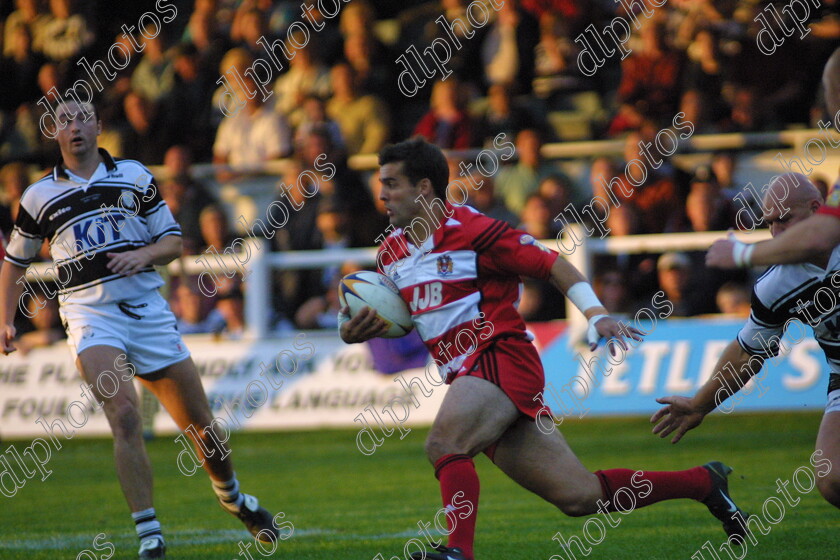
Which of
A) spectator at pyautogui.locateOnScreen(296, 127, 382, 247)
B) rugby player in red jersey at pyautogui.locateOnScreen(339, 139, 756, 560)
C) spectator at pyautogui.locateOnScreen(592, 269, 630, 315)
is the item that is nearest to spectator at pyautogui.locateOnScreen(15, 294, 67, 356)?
spectator at pyautogui.locateOnScreen(296, 127, 382, 247)

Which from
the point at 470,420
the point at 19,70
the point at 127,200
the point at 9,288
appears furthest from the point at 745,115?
the point at 19,70

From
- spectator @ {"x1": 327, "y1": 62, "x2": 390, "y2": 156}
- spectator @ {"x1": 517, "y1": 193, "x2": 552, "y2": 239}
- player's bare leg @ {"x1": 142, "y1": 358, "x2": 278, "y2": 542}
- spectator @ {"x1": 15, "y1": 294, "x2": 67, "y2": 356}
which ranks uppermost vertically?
player's bare leg @ {"x1": 142, "y1": 358, "x2": 278, "y2": 542}

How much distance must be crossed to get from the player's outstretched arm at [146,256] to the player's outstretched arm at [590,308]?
2.57 m

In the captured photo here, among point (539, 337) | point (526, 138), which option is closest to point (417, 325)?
point (539, 337)

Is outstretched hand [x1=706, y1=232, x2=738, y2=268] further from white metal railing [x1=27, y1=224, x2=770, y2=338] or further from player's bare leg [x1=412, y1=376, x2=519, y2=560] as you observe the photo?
white metal railing [x1=27, y1=224, x2=770, y2=338]

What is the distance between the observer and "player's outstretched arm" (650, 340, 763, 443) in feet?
17.9

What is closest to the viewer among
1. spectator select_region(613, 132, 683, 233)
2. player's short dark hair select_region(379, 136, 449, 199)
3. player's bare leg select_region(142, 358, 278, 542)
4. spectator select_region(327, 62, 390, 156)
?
player's short dark hair select_region(379, 136, 449, 199)

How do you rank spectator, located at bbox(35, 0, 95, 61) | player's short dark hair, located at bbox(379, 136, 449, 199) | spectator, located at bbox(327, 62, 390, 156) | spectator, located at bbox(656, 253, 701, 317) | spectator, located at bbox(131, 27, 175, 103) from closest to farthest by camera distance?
player's short dark hair, located at bbox(379, 136, 449, 199), spectator, located at bbox(656, 253, 701, 317), spectator, located at bbox(327, 62, 390, 156), spectator, located at bbox(131, 27, 175, 103), spectator, located at bbox(35, 0, 95, 61)

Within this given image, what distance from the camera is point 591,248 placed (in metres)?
12.2

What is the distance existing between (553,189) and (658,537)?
6.83 meters

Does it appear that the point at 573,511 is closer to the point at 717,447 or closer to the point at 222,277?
the point at 717,447

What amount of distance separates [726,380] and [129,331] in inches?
132

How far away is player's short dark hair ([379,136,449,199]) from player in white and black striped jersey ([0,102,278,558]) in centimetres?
192

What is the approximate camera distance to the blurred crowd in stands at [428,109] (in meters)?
12.5
